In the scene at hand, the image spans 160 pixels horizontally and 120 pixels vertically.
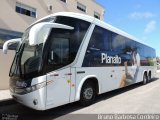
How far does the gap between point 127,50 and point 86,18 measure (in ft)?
14.9

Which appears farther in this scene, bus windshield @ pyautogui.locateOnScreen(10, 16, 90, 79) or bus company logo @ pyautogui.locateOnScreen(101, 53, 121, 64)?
bus company logo @ pyautogui.locateOnScreen(101, 53, 121, 64)

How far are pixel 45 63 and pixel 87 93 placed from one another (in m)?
2.40

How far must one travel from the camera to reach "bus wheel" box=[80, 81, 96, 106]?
24.0 ft

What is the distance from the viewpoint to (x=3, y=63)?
11383 millimetres

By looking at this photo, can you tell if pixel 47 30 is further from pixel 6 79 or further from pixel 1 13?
pixel 1 13

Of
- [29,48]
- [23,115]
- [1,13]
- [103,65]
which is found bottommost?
[23,115]

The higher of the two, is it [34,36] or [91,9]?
[91,9]

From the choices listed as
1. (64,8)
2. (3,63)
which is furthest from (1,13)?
(64,8)

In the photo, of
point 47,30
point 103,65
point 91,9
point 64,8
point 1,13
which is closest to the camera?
point 47,30

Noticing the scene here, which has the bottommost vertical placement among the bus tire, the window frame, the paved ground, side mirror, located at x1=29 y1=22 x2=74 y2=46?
the paved ground

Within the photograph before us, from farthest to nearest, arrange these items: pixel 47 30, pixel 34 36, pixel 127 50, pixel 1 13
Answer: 1. pixel 1 13
2. pixel 127 50
3. pixel 47 30
4. pixel 34 36

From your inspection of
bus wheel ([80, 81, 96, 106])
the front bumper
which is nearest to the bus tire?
bus wheel ([80, 81, 96, 106])

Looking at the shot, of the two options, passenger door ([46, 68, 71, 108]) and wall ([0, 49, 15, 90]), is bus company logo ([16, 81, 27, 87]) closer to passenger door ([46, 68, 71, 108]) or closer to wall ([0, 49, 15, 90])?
passenger door ([46, 68, 71, 108])

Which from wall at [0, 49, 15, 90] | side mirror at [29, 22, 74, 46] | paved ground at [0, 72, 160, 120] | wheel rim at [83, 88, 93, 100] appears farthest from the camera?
wall at [0, 49, 15, 90]
